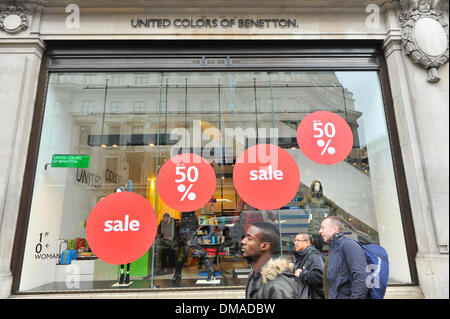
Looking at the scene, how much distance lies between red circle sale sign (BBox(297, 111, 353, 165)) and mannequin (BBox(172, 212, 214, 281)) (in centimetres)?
303

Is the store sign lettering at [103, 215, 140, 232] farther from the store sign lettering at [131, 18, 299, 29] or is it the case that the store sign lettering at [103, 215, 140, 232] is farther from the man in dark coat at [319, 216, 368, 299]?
the store sign lettering at [131, 18, 299, 29]

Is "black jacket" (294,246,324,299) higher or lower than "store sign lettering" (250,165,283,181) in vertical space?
lower

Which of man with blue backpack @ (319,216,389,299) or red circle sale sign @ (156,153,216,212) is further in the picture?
red circle sale sign @ (156,153,216,212)

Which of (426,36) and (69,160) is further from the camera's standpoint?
(69,160)

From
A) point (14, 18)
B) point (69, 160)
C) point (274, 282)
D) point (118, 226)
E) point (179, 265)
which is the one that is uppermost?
point (14, 18)

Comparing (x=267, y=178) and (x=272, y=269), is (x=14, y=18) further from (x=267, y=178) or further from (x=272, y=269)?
(x=272, y=269)

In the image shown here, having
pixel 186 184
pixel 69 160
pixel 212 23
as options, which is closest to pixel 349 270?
pixel 186 184

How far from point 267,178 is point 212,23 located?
3623 millimetres

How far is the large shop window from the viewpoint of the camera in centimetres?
578

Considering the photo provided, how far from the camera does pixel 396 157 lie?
568 cm

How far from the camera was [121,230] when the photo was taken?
17.3ft

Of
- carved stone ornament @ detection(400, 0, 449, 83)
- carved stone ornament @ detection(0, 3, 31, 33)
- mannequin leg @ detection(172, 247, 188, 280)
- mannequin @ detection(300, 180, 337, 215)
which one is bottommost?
mannequin leg @ detection(172, 247, 188, 280)

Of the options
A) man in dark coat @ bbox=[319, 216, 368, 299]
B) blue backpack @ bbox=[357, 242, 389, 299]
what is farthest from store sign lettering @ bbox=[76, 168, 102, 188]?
blue backpack @ bbox=[357, 242, 389, 299]
